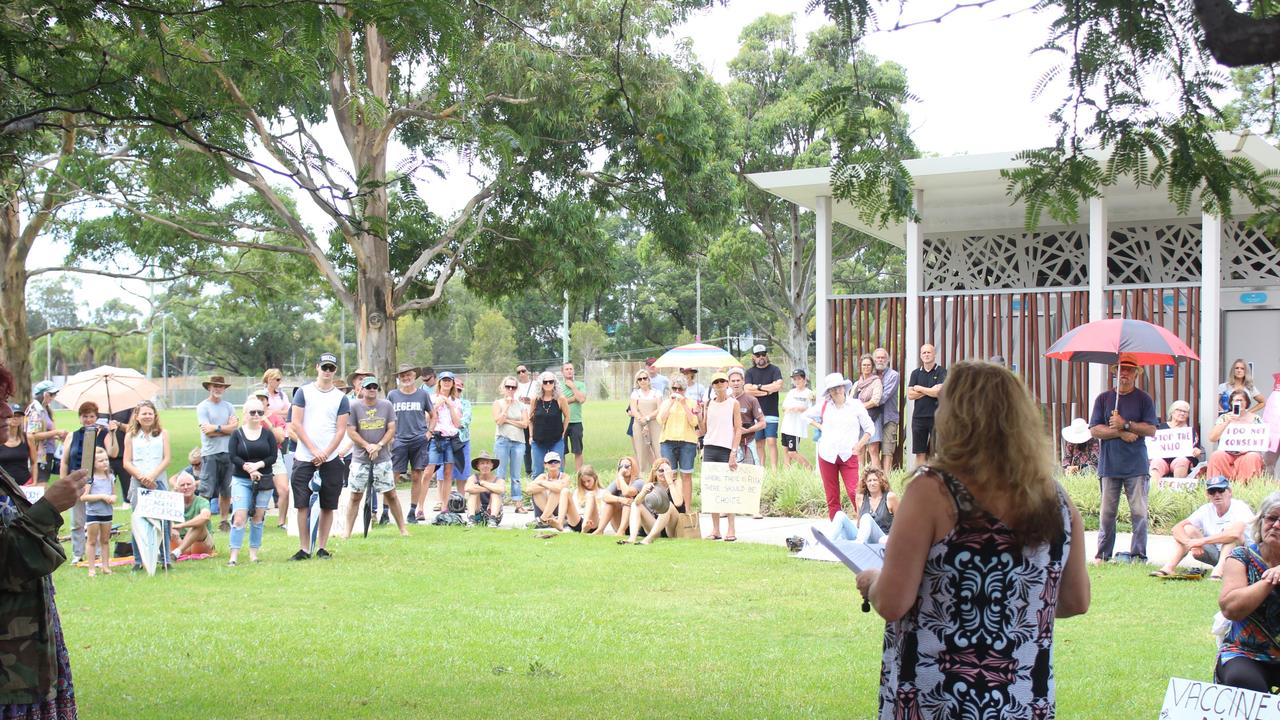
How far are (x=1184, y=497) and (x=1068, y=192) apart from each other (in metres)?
9.75

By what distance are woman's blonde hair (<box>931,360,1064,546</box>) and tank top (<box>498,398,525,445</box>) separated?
13768 millimetres

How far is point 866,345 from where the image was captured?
1941 cm

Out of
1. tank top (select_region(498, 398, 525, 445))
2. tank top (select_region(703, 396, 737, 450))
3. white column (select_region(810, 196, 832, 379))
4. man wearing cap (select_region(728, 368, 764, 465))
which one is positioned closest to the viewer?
tank top (select_region(703, 396, 737, 450))

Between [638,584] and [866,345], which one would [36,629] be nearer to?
[638,584]

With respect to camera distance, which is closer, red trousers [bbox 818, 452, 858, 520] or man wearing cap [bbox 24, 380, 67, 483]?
red trousers [bbox 818, 452, 858, 520]

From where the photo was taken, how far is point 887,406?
15773mm

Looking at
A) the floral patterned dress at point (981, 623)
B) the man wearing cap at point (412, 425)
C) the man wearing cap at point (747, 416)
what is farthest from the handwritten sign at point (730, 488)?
the floral patterned dress at point (981, 623)

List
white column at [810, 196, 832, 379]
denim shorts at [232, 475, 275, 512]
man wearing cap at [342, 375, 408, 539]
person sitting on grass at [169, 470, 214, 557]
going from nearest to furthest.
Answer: denim shorts at [232, 475, 275, 512] → person sitting on grass at [169, 470, 214, 557] → man wearing cap at [342, 375, 408, 539] → white column at [810, 196, 832, 379]

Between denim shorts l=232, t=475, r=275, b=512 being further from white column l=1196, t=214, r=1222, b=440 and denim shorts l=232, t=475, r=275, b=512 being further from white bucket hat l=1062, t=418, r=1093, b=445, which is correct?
white column l=1196, t=214, r=1222, b=440

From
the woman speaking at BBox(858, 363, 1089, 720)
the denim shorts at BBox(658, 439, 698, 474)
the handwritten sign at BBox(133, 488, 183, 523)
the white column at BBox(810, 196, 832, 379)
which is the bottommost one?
the handwritten sign at BBox(133, 488, 183, 523)

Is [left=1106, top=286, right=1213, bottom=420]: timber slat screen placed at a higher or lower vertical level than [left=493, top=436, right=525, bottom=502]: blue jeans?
higher

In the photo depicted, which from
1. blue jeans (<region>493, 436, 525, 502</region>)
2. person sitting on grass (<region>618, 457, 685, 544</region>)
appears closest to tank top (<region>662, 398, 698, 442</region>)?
person sitting on grass (<region>618, 457, 685, 544</region>)

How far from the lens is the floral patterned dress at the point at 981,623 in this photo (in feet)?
10.8

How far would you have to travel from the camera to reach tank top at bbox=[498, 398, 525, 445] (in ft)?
55.4
